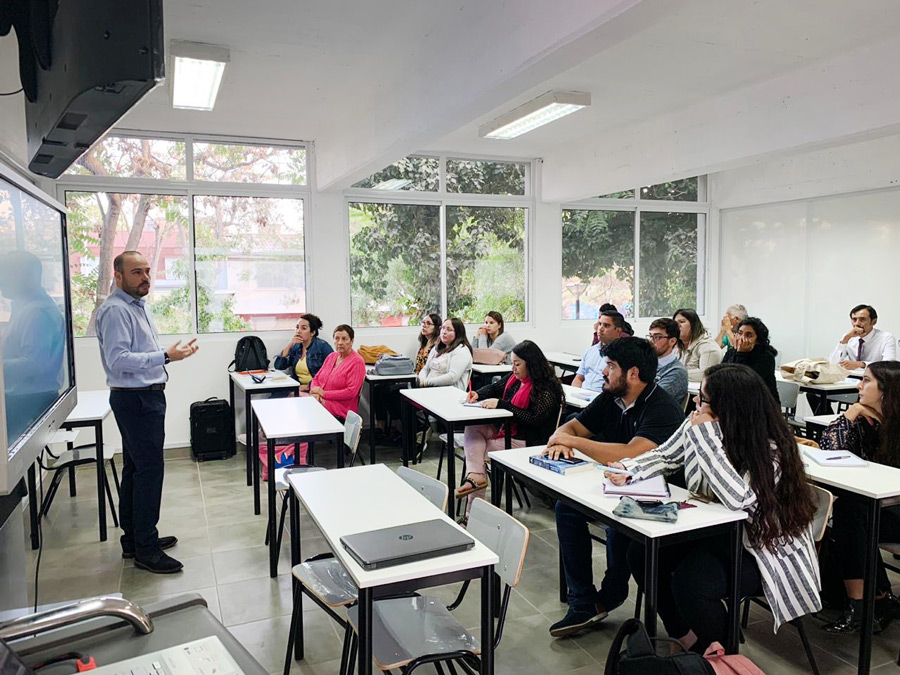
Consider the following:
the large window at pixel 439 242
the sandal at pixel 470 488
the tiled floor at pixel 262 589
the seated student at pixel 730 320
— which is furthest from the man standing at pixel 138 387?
the seated student at pixel 730 320

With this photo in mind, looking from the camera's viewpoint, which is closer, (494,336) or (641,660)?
(641,660)

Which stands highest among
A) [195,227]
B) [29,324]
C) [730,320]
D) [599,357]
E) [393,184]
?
[393,184]

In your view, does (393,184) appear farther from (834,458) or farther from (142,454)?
(834,458)

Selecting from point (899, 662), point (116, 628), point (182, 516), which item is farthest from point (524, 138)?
point (116, 628)

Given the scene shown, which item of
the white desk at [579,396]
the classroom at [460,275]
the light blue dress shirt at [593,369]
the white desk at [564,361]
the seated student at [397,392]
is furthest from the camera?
the white desk at [564,361]

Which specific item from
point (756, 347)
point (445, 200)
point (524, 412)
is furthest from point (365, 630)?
point (445, 200)

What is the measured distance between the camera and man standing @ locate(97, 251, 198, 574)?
11.0 feet

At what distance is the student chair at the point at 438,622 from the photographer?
1984 mm

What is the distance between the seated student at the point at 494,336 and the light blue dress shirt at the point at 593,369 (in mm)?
1426

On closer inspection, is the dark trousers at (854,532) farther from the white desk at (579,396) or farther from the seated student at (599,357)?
the seated student at (599,357)

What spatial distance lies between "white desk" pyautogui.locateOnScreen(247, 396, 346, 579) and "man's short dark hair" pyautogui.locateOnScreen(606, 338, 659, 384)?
158 centimetres

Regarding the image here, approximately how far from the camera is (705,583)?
7.81 feet

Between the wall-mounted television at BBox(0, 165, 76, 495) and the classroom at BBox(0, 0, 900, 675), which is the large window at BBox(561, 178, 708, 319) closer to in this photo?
the classroom at BBox(0, 0, 900, 675)

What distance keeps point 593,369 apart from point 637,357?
2.33m
